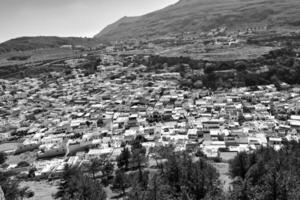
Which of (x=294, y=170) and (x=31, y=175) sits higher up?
(x=294, y=170)

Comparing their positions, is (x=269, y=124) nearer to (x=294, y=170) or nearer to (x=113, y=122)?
(x=294, y=170)

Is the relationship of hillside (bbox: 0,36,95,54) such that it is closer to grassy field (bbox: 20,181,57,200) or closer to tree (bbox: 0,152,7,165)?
tree (bbox: 0,152,7,165)

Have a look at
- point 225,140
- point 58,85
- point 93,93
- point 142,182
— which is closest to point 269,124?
point 225,140

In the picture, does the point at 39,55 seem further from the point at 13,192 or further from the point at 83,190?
the point at 83,190

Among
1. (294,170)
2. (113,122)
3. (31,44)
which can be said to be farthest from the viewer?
(31,44)

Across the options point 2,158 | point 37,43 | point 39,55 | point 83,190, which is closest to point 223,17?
point 39,55

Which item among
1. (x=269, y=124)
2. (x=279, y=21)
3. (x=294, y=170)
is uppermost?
(x=279, y=21)

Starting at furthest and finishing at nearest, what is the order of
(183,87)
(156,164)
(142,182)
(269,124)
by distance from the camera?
(183,87) → (269,124) → (156,164) → (142,182)

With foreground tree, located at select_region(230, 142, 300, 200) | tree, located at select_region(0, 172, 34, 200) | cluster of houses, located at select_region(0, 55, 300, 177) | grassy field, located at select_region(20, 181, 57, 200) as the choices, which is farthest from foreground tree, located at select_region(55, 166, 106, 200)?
foreground tree, located at select_region(230, 142, 300, 200)
